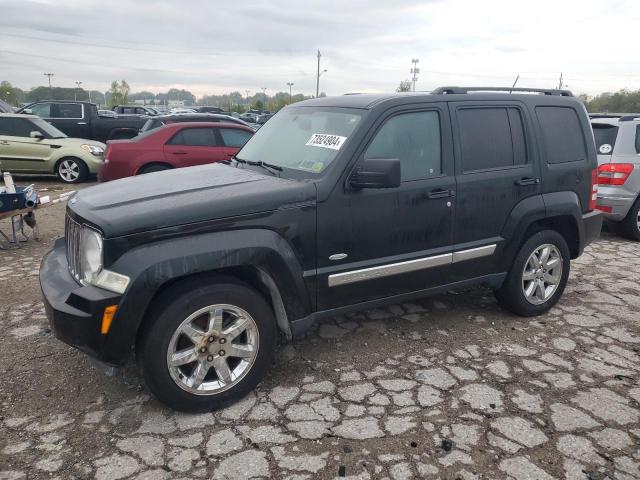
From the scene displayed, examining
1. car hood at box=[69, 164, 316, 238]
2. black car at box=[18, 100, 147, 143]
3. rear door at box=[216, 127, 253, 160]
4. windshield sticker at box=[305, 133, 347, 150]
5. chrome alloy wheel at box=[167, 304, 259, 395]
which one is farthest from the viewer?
black car at box=[18, 100, 147, 143]

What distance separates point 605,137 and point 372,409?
20.2ft

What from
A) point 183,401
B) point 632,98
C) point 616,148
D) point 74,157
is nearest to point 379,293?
point 183,401

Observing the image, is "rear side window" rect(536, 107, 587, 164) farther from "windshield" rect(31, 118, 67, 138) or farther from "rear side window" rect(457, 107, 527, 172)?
"windshield" rect(31, 118, 67, 138)

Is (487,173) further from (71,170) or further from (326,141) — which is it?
(71,170)

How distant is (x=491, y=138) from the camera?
4.10 m

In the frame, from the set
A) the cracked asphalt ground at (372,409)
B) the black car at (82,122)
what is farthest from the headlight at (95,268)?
the black car at (82,122)

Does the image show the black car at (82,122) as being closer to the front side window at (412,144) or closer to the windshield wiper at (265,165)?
the windshield wiper at (265,165)

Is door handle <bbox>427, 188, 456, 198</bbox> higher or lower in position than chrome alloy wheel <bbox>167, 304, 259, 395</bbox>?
higher

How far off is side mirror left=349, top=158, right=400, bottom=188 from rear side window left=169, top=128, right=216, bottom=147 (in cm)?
669

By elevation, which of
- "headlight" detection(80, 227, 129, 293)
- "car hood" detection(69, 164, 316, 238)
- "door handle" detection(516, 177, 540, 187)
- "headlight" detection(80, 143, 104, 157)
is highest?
"door handle" detection(516, 177, 540, 187)

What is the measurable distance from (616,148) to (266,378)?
20.4 feet

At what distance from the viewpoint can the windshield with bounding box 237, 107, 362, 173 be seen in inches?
141

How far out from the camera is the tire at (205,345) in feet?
9.50

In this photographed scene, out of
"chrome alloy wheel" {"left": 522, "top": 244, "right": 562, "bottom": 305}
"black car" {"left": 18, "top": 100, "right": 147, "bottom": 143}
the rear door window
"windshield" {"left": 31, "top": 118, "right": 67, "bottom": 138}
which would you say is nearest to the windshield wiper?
"chrome alloy wheel" {"left": 522, "top": 244, "right": 562, "bottom": 305}
